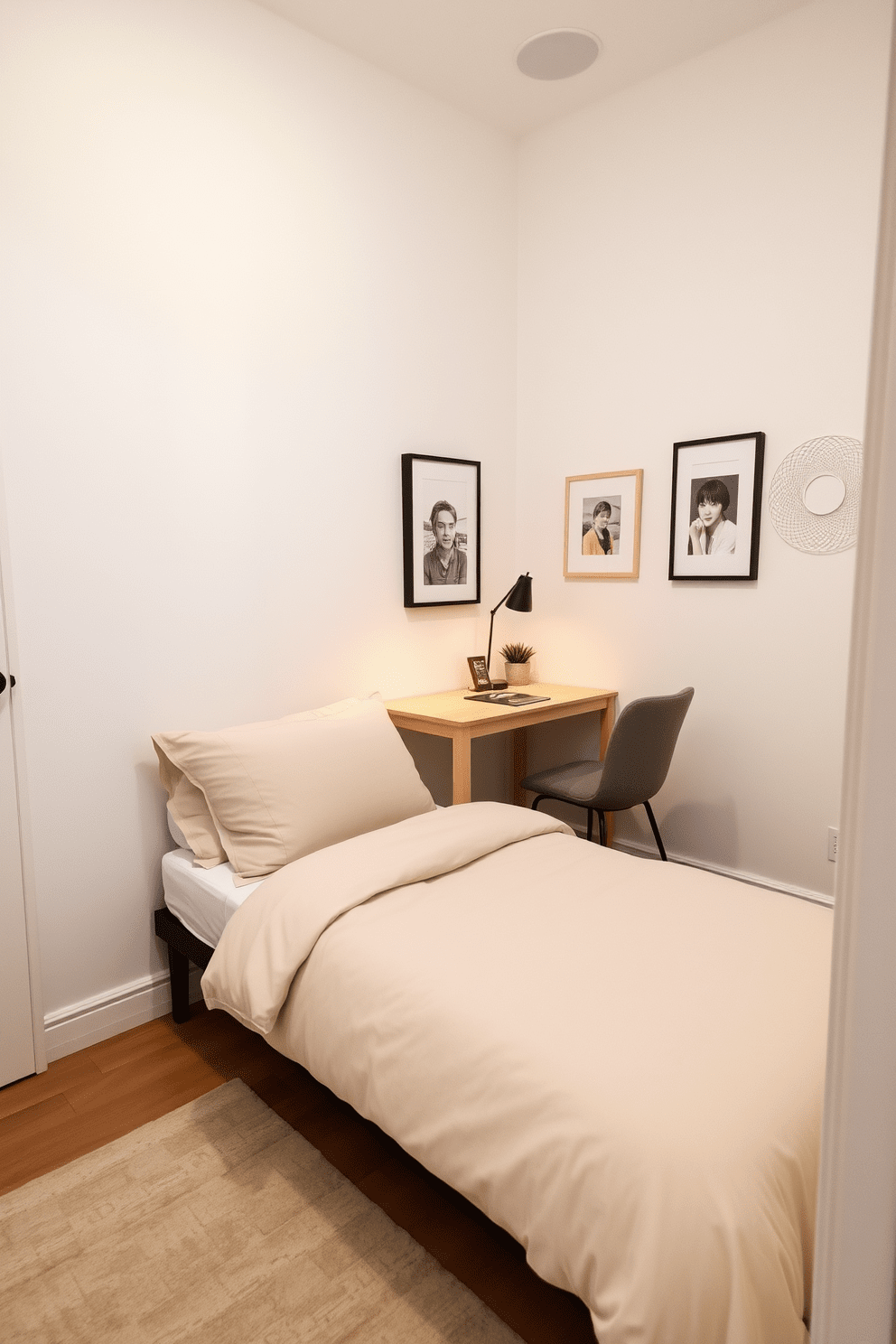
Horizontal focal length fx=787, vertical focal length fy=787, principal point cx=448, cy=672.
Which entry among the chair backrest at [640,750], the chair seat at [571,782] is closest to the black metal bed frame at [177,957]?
the chair seat at [571,782]

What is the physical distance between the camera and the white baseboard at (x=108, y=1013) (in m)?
2.16

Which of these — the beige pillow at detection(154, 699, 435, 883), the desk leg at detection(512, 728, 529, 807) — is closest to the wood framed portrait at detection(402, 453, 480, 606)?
the desk leg at detection(512, 728, 529, 807)

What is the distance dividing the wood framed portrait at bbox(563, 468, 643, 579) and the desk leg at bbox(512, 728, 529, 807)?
765 mm

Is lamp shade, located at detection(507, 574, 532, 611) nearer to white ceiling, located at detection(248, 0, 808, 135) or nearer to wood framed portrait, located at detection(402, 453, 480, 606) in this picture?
wood framed portrait, located at detection(402, 453, 480, 606)

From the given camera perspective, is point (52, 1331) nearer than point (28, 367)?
Yes

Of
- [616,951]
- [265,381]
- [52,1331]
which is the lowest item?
[52,1331]

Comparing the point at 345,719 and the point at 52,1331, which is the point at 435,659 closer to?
the point at 345,719

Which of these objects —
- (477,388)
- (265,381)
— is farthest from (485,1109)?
(477,388)

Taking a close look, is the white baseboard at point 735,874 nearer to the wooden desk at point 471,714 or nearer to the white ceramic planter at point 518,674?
the wooden desk at point 471,714

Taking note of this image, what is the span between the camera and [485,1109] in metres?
1.26

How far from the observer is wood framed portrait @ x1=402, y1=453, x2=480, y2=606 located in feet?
9.89

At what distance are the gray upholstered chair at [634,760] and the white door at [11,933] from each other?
1.67m

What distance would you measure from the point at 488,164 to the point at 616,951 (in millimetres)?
3069

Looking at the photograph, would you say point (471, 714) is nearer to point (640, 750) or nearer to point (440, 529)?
point (640, 750)
